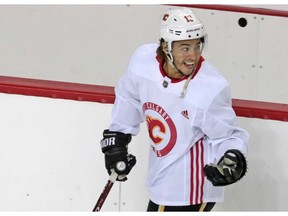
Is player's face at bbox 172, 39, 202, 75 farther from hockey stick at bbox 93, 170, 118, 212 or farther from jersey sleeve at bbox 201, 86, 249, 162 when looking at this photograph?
hockey stick at bbox 93, 170, 118, 212

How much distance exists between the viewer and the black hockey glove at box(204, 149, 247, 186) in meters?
3.01

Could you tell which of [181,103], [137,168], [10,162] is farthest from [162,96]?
[10,162]

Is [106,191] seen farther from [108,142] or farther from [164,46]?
[164,46]

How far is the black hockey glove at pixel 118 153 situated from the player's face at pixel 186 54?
0.36 metres

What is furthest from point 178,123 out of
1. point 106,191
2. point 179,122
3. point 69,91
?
point 69,91

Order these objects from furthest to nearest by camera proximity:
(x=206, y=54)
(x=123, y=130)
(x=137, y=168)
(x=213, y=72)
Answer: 1. (x=206, y=54)
2. (x=137, y=168)
3. (x=123, y=130)
4. (x=213, y=72)

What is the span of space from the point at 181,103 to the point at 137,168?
0.53 metres

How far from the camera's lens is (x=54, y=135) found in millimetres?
3557

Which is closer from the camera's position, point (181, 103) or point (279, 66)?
point (181, 103)

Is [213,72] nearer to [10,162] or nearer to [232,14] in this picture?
[10,162]

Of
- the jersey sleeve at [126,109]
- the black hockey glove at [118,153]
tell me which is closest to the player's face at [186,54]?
the jersey sleeve at [126,109]

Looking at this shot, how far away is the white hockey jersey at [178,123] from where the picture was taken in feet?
10.1

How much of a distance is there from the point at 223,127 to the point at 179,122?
13 centimetres

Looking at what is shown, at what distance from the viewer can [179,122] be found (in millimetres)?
3109
